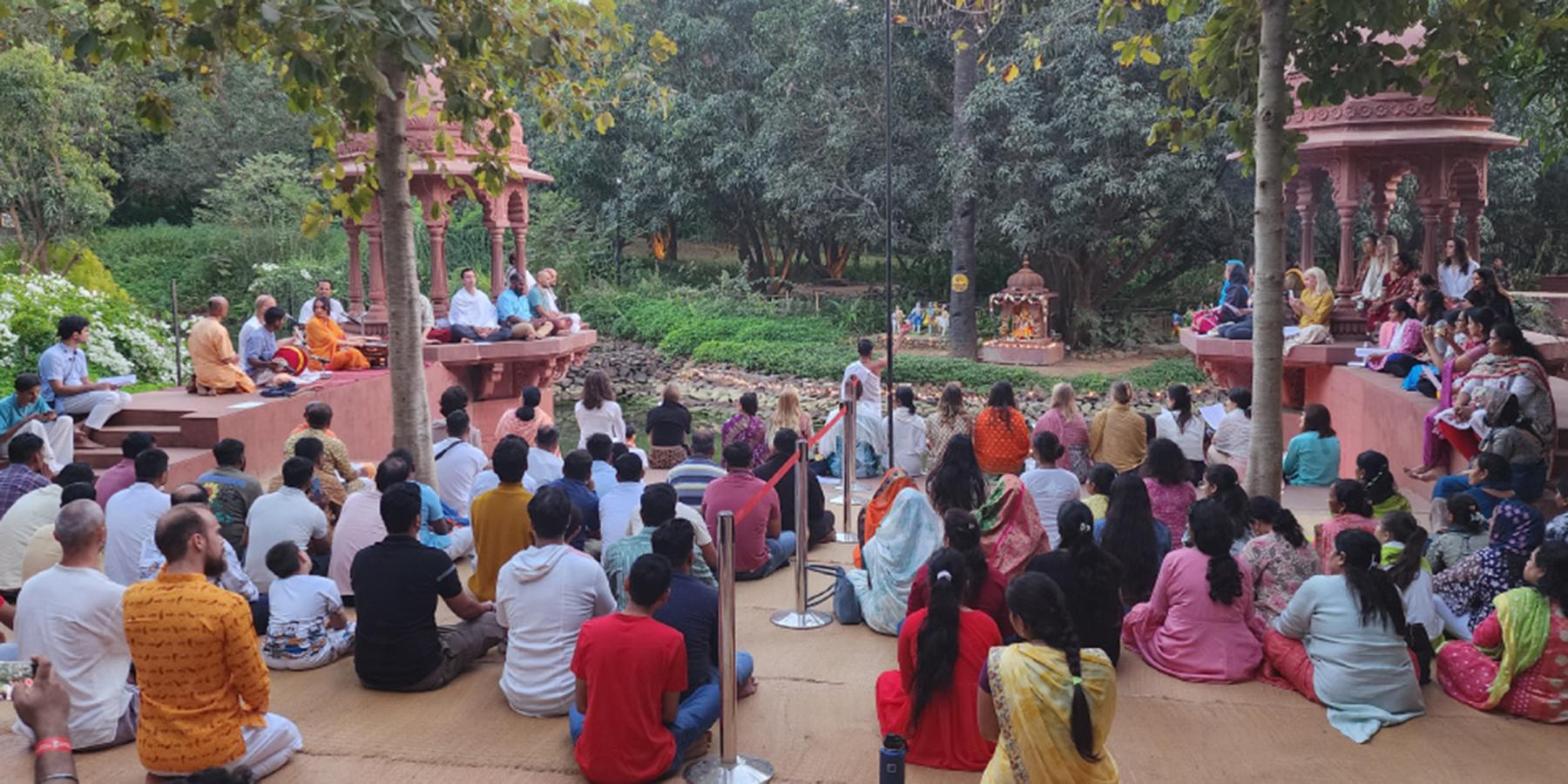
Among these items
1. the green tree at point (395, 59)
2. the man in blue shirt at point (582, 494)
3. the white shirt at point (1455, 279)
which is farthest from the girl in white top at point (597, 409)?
the white shirt at point (1455, 279)

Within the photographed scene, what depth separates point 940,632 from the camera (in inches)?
189

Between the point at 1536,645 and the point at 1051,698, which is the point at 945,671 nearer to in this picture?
the point at 1051,698

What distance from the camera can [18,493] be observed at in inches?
291

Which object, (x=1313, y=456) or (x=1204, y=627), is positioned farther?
(x=1313, y=456)

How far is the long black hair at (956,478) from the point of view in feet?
23.2

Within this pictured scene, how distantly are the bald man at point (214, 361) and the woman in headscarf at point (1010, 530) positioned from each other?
25.2 feet

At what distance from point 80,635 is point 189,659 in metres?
0.81

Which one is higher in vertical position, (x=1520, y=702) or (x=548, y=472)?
(x=548, y=472)

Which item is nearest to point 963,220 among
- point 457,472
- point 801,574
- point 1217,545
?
point 457,472

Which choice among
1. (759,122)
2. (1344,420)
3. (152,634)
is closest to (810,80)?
(759,122)

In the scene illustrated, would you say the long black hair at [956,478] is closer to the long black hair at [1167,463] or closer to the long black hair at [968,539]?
the long black hair at [1167,463]

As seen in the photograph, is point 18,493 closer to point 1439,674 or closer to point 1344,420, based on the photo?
point 1439,674

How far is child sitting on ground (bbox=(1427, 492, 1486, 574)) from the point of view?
21.0 ft

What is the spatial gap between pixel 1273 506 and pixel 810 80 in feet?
81.3
